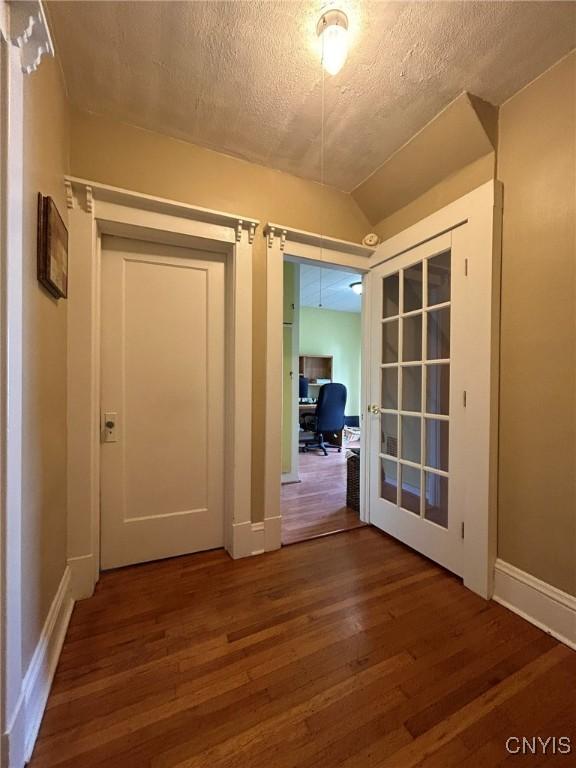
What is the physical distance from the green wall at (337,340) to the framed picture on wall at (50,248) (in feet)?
18.4

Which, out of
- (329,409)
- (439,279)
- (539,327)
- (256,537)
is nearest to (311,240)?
(439,279)

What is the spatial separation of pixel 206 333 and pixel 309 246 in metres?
0.94

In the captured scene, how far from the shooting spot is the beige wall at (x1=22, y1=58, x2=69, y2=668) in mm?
1060

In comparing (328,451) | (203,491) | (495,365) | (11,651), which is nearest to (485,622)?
(495,365)

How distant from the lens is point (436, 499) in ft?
6.73

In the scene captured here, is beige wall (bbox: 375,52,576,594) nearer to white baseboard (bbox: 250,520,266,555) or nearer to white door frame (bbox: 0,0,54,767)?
white baseboard (bbox: 250,520,266,555)

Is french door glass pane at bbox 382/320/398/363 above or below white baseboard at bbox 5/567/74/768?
above

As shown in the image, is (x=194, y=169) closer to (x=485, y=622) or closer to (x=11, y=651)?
(x=11, y=651)

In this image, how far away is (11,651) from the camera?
0.87 meters

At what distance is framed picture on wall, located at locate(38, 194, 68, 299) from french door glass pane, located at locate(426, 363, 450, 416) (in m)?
2.06

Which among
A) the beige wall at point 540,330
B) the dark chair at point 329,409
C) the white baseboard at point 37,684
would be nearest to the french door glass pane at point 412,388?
the beige wall at point 540,330

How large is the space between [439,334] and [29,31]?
2132 mm

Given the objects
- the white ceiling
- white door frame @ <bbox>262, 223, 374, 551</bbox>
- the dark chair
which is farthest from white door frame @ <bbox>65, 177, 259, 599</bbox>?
the dark chair

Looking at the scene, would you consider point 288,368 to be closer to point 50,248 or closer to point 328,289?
Answer: point 328,289
